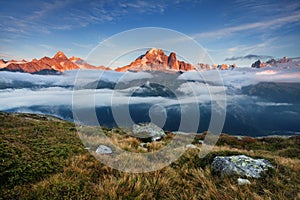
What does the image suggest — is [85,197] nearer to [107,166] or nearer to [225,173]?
[107,166]

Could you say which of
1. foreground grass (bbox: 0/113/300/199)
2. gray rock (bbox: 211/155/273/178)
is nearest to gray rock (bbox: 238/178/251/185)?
foreground grass (bbox: 0/113/300/199)

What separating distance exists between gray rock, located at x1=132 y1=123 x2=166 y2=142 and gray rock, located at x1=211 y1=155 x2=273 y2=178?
11.3m

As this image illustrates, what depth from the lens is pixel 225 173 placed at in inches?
243

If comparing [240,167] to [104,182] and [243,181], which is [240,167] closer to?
[243,181]

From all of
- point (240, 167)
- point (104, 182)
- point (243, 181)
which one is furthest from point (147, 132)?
point (104, 182)

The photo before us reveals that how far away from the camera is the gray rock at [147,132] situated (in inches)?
725

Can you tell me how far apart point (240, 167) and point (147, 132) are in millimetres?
13423

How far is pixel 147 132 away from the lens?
19.3 m

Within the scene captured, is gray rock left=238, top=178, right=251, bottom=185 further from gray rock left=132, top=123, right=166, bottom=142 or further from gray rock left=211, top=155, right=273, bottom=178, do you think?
gray rock left=132, top=123, right=166, bottom=142

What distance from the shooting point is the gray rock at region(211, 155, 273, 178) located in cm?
613

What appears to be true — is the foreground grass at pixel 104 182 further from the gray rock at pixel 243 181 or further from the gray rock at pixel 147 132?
the gray rock at pixel 147 132

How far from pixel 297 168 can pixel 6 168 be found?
9.57 meters

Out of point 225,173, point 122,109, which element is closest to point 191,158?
point 225,173

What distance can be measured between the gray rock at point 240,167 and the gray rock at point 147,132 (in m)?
11.3
